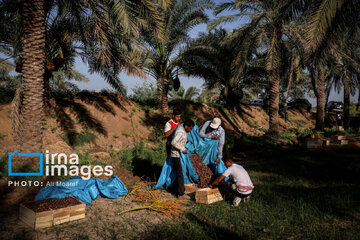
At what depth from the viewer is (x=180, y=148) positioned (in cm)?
602

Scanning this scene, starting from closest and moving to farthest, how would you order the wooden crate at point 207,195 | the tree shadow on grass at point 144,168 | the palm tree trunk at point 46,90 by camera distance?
1. the wooden crate at point 207,195
2. the tree shadow on grass at point 144,168
3. the palm tree trunk at point 46,90

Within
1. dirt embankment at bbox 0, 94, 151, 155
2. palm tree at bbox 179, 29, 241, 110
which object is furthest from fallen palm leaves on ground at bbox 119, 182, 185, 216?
palm tree at bbox 179, 29, 241, 110

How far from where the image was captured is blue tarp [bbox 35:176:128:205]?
5336 millimetres

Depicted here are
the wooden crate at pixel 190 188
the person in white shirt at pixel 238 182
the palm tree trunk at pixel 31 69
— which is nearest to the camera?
the person in white shirt at pixel 238 182

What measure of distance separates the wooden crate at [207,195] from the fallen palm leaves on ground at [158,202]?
1.33 feet

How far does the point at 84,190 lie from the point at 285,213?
4.26 meters

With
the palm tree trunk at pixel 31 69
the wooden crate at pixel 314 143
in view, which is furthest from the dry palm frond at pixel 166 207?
the wooden crate at pixel 314 143

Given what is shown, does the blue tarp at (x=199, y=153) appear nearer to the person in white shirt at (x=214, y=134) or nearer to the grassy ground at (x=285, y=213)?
the person in white shirt at (x=214, y=134)

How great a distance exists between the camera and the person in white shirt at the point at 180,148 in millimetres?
6043

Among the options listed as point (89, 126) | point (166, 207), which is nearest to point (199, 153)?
point (166, 207)

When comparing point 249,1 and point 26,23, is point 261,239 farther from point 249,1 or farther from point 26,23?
point 249,1

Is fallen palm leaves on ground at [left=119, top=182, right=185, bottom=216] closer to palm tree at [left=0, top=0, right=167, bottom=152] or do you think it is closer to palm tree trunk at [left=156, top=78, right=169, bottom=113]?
palm tree at [left=0, top=0, right=167, bottom=152]

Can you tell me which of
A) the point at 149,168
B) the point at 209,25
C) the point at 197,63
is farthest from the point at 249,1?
the point at 149,168

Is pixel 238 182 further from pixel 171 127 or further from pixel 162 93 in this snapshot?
pixel 162 93
